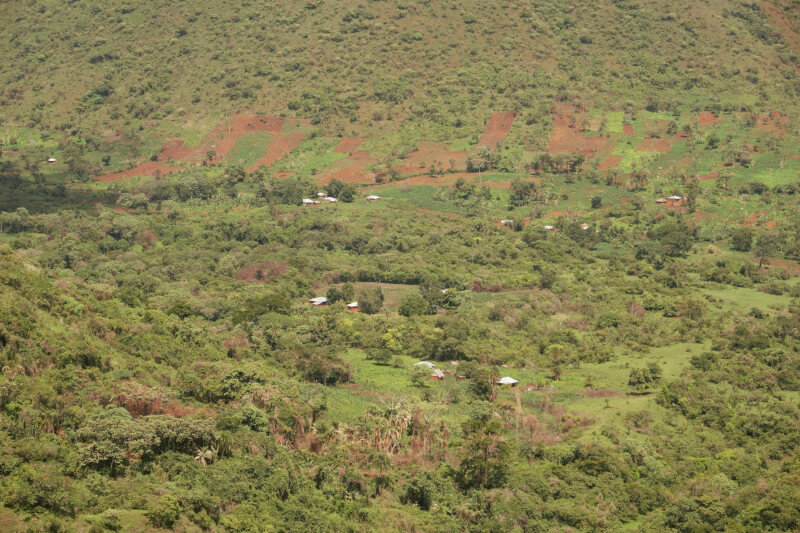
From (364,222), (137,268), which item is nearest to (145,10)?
(364,222)

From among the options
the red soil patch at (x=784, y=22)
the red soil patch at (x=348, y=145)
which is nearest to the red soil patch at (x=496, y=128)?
the red soil patch at (x=348, y=145)

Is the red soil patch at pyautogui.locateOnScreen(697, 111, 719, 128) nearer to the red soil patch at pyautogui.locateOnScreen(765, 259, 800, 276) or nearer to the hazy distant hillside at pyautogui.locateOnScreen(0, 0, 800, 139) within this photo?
the hazy distant hillside at pyautogui.locateOnScreen(0, 0, 800, 139)

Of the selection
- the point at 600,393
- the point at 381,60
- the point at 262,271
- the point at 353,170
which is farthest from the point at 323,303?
the point at 381,60

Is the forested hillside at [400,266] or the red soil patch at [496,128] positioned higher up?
the forested hillside at [400,266]

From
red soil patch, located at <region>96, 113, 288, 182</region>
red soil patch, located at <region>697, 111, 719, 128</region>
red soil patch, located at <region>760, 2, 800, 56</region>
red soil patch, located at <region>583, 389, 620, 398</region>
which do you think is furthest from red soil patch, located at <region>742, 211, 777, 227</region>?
red soil patch, located at <region>96, 113, 288, 182</region>

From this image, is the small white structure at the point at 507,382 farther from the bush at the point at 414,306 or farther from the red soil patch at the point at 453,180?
the red soil patch at the point at 453,180

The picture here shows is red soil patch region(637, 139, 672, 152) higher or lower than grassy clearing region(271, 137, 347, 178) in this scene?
higher
